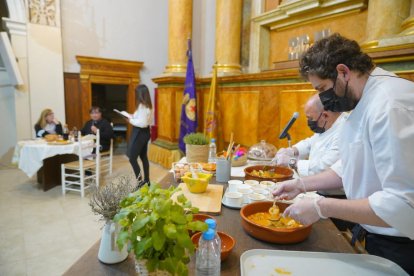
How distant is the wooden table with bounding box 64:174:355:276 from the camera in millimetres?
786

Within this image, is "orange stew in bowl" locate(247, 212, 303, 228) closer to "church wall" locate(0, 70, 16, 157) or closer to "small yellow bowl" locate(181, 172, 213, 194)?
"small yellow bowl" locate(181, 172, 213, 194)

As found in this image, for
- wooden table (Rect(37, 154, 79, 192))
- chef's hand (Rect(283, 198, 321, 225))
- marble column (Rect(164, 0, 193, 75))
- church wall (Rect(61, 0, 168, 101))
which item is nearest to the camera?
chef's hand (Rect(283, 198, 321, 225))

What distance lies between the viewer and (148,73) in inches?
265

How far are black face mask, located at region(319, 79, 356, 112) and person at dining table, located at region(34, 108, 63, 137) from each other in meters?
4.48

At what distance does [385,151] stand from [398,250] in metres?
0.41

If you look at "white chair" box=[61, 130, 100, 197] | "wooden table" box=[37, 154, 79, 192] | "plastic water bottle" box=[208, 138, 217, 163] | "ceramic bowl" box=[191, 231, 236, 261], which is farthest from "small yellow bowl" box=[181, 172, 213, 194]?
"wooden table" box=[37, 154, 79, 192]

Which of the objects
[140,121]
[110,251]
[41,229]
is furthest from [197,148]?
[41,229]

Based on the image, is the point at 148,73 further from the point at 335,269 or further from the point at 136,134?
the point at 335,269

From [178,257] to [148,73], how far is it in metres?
6.50

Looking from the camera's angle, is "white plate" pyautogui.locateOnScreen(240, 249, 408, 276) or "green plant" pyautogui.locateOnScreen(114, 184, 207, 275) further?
"white plate" pyautogui.locateOnScreen(240, 249, 408, 276)

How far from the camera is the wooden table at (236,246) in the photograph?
0.79 meters

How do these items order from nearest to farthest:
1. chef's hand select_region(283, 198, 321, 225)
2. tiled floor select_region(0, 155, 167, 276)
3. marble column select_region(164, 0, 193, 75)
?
chef's hand select_region(283, 198, 321, 225) < tiled floor select_region(0, 155, 167, 276) < marble column select_region(164, 0, 193, 75)

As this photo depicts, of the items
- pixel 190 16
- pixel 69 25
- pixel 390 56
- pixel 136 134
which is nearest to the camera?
pixel 390 56

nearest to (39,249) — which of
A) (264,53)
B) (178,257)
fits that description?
(178,257)
